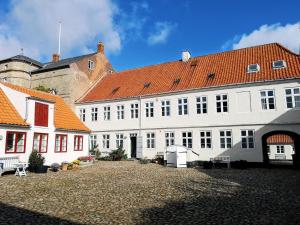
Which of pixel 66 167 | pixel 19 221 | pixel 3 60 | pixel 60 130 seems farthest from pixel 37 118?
pixel 3 60

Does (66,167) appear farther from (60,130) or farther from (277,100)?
(277,100)

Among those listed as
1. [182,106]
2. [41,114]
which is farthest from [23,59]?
[182,106]

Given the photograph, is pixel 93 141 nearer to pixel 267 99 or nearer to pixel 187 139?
pixel 187 139

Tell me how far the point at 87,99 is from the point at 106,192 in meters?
23.6

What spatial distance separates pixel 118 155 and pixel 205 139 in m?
9.64

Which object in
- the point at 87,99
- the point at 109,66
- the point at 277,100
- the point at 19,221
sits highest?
the point at 109,66

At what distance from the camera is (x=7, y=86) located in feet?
68.5

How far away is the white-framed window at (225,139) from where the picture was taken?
24.1 m

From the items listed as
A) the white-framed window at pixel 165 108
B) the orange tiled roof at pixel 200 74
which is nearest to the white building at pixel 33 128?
the white-framed window at pixel 165 108

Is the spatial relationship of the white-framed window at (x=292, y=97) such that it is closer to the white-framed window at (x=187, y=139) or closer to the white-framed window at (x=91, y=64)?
the white-framed window at (x=187, y=139)

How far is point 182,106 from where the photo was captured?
1063 inches

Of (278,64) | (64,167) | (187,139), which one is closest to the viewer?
(64,167)

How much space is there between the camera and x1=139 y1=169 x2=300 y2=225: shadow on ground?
7.34 meters

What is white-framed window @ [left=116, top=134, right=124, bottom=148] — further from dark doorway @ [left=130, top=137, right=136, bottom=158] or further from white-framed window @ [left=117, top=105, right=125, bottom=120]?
white-framed window @ [left=117, top=105, right=125, bottom=120]
